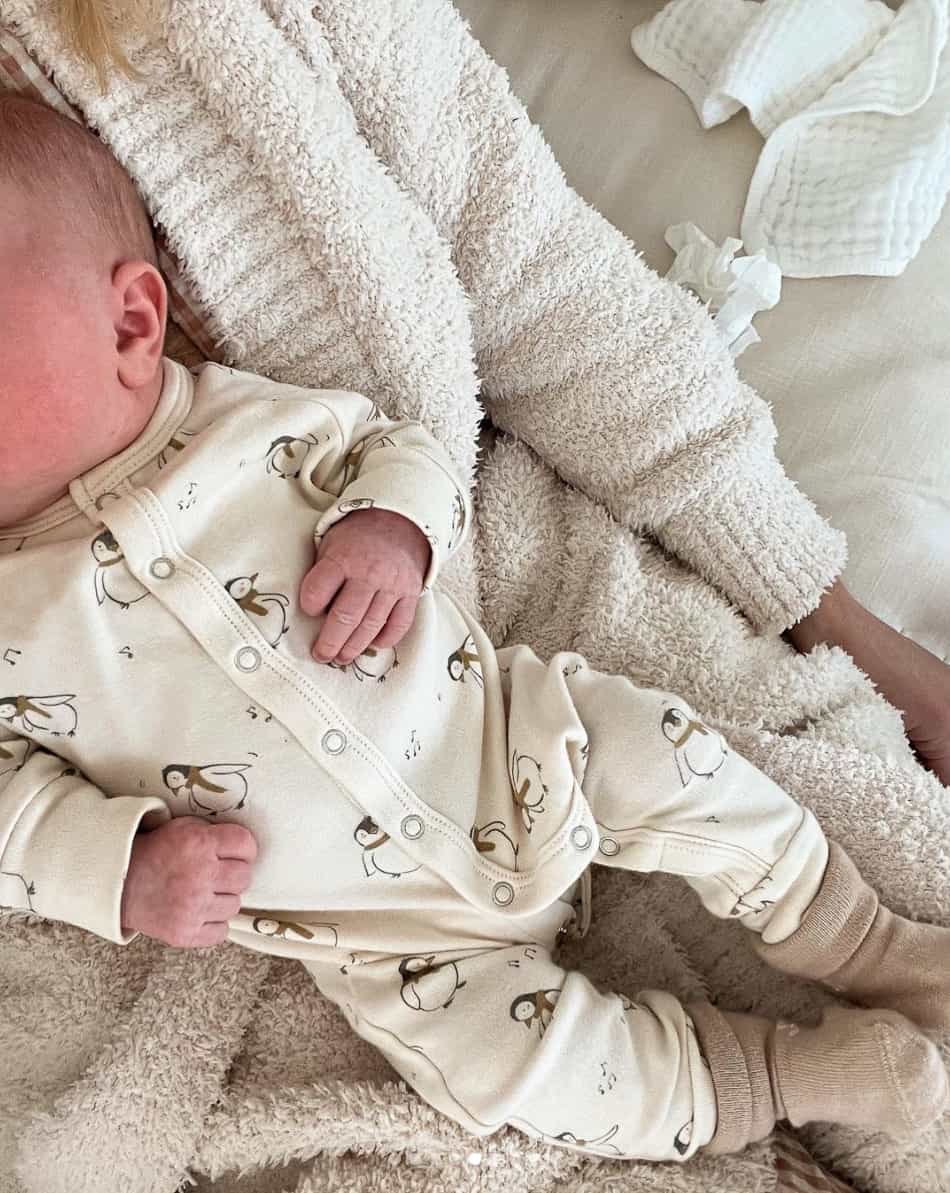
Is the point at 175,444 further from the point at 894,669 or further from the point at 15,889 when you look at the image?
the point at 894,669

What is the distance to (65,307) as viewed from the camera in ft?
2.57

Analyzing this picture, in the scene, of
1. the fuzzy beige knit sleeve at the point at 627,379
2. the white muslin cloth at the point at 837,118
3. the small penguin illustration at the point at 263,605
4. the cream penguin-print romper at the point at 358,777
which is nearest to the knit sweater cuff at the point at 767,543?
the fuzzy beige knit sleeve at the point at 627,379

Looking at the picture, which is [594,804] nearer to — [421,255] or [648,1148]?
[648,1148]

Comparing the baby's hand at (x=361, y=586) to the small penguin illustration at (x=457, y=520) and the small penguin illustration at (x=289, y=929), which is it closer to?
the small penguin illustration at (x=457, y=520)

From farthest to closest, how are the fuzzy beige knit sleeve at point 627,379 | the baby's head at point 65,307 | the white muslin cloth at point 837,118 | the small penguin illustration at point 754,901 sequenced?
the white muslin cloth at point 837,118 → the fuzzy beige knit sleeve at point 627,379 → the small penguin illustration at point 754,901 → the baby's head at point 65,307

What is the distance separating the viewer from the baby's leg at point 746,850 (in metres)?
0.86

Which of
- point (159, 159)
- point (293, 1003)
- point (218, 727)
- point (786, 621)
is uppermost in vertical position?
point (159, 159)

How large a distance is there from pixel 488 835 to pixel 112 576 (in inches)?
13.9

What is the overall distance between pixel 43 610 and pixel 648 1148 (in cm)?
62

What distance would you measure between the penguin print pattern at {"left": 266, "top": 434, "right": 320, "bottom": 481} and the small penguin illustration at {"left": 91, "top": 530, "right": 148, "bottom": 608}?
0.14 metres

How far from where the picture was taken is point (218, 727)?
0.82m

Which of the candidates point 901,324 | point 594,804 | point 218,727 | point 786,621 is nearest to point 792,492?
point 786,621

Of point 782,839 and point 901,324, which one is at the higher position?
point 901,324

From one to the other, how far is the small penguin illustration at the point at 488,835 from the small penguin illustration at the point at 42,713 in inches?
12.6
